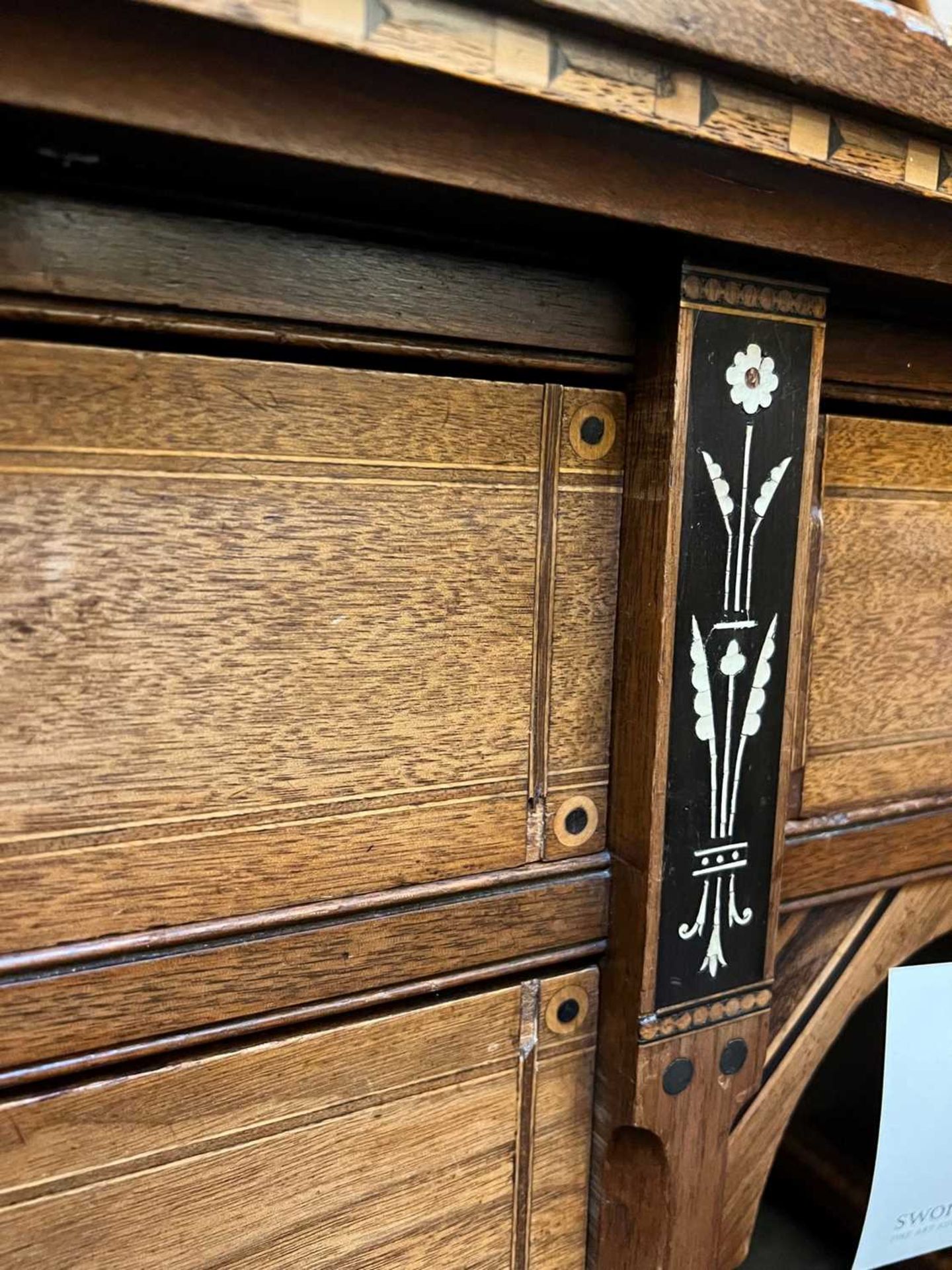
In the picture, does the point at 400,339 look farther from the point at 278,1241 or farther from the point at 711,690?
the point at 278,1241

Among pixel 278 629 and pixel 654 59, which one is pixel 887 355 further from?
pixel 278 629

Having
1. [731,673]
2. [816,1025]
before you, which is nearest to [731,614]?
[731,673]

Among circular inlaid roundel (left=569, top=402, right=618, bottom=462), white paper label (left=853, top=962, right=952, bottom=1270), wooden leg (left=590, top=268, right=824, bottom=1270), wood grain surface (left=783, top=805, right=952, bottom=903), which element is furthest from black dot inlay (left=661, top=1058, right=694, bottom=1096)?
circular inlaid roundel (left=569, top=402, right=618, bottom=462)

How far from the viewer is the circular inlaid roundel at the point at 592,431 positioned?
1.85 ft

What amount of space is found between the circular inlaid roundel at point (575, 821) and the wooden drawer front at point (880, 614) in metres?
0.19

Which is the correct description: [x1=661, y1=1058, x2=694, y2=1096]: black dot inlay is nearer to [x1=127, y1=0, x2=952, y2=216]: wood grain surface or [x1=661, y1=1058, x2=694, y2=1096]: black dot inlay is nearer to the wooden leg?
the wooden leg

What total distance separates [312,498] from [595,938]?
357 millimetres

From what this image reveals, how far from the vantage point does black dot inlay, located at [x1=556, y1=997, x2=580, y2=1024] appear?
0.61m

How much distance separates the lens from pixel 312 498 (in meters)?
0.50

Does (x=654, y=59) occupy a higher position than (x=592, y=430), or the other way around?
(x=654, y=59)

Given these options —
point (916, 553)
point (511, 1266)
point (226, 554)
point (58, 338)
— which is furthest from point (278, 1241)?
point (916, 553)

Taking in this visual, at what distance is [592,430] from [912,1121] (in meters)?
0.67

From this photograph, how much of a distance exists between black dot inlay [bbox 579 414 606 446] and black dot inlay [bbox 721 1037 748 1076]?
1.41 feet

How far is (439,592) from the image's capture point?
1.76 ft
